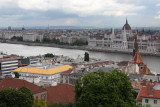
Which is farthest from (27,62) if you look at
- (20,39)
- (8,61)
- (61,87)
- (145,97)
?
(20,39)

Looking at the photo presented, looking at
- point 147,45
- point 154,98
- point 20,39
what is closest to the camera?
point 154,98

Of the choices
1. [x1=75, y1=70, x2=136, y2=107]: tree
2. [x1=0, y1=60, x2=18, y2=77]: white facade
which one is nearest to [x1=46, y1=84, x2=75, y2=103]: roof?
[x1=75, y1=70, x2=136, y2=107]: tree

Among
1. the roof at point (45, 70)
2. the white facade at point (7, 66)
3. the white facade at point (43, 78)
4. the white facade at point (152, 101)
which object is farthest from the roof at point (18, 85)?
the white facade at point (7, 66)

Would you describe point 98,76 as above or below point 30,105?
above

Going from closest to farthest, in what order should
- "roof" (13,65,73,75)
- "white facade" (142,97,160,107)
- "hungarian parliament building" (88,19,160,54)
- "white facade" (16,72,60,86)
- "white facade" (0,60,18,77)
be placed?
"white facade" (142,97,160,107)
"white facade" (16,72,60,86)
"roof" (13,65,73,75)
"white facade" (0,60,18,77)
"hungarian parliament building" (88,19,160,54)

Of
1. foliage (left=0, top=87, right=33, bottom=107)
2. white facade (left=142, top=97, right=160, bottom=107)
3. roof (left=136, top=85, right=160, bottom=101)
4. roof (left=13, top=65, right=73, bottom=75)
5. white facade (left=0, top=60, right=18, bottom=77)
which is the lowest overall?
white facade (left=0, top=60, right=18, bottom=77)

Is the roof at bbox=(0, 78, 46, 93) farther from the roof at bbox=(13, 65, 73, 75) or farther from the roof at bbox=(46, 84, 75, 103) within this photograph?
the roof at bbox=(13, 65, 73, 75)

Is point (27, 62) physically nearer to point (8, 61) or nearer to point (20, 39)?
point (8, 61)
